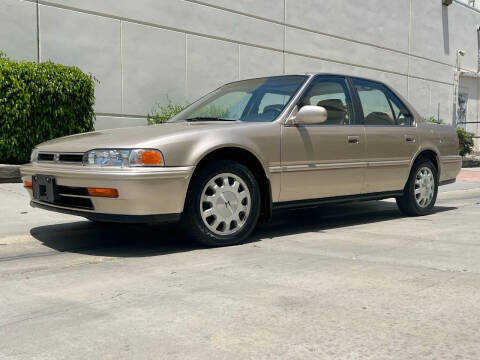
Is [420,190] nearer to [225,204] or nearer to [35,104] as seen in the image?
[225,204]

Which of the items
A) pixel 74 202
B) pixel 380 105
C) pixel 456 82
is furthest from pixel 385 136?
pixel 456 82

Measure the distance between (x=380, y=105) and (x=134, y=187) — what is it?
332 cm

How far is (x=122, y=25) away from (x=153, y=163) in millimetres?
7191

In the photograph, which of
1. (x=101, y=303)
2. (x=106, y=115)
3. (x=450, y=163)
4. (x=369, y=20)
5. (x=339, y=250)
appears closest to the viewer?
(x=101, y=303)

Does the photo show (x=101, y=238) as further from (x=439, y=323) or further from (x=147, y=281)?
(x=439, y=323)

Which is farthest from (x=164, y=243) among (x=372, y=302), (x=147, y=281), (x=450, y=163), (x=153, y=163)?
(x=450, y=163)

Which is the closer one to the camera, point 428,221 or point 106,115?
point 428,221

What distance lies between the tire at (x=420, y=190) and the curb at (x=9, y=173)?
17.0 feet

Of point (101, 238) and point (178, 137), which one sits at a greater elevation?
point (178, 137)

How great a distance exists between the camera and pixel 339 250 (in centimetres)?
478

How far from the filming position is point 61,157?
480 centimetres

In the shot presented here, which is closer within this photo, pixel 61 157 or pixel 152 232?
pixel 61 157

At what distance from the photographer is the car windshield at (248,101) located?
5445 mm

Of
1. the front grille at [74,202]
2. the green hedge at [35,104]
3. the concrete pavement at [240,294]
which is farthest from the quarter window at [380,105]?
the green hedge at [35,104]
